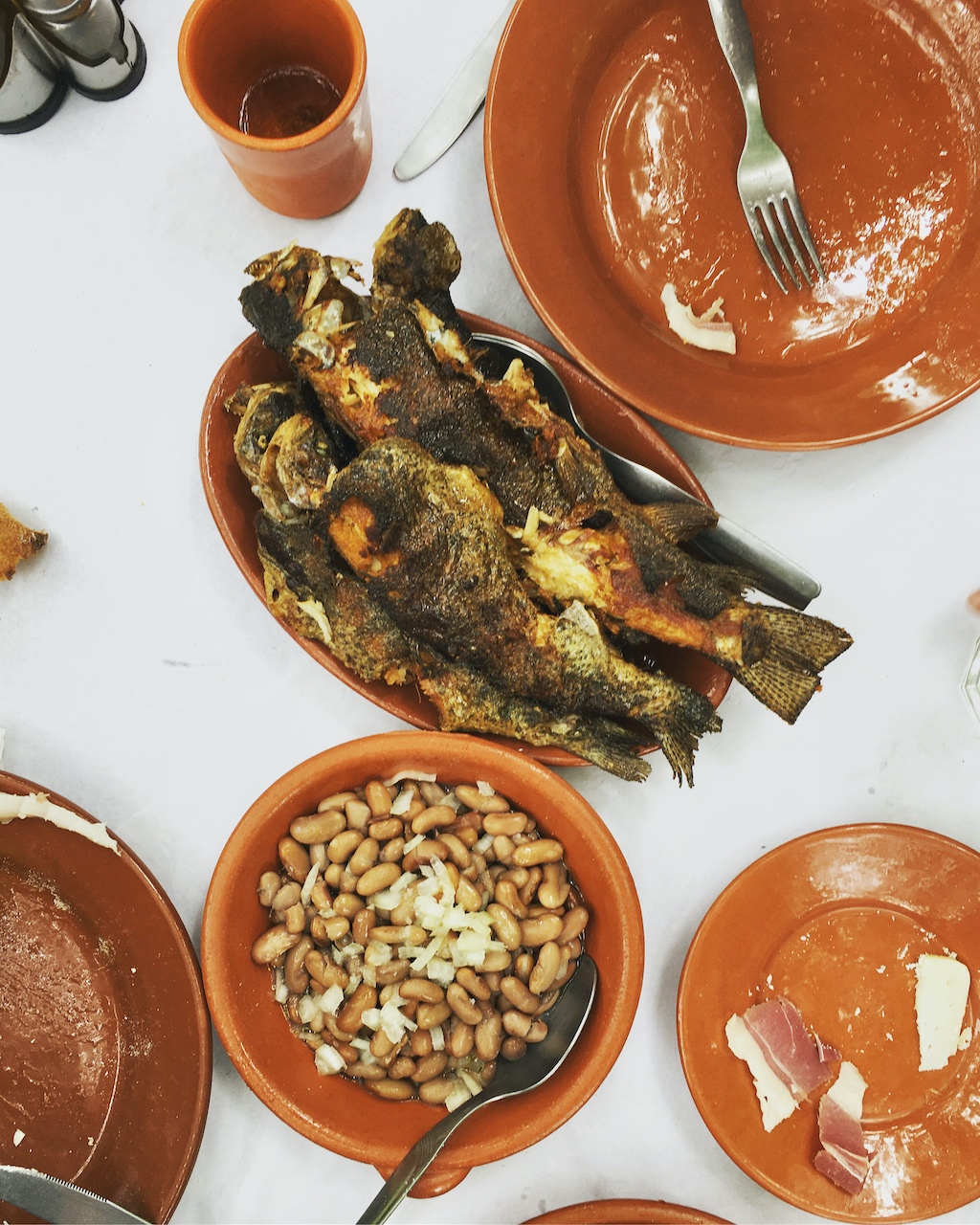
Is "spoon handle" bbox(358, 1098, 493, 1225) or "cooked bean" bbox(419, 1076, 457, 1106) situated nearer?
"spoon handle" bbox(358, 1098, 493, 1225)

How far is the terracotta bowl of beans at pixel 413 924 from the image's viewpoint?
4.56 feet

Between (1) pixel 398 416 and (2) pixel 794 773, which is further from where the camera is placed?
(2) pixel 794 773

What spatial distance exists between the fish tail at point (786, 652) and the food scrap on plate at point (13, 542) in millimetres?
1175

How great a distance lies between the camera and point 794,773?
166 centimetres

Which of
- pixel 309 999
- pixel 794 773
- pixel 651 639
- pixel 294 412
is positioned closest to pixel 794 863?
pixel 794 773

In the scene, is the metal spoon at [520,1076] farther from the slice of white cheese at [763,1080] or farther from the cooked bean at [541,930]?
the slice of white cheese at [763,1080]

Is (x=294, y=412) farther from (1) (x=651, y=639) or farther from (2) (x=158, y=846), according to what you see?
(2) (x=158, y=846)

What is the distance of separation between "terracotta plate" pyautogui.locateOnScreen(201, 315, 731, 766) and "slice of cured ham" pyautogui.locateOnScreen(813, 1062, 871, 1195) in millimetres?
701

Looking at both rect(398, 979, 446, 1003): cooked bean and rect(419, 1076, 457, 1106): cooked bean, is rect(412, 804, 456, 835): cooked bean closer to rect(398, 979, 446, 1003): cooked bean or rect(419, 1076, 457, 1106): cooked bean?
rect(398, 979, 446, 1003): cooked bean

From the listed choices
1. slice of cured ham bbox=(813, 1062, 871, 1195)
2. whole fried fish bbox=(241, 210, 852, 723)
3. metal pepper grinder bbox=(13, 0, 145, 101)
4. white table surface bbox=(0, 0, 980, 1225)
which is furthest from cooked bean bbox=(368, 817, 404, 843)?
metal pepper grinder bbox=(13, 0, 145, 101)

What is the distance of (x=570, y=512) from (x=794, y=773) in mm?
686

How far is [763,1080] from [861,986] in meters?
0.24

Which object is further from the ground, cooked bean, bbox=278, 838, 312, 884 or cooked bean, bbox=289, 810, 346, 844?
cooked bean, bbox=289, 810, 346, 844

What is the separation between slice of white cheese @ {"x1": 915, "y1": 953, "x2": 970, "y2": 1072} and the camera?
5.11 feet
